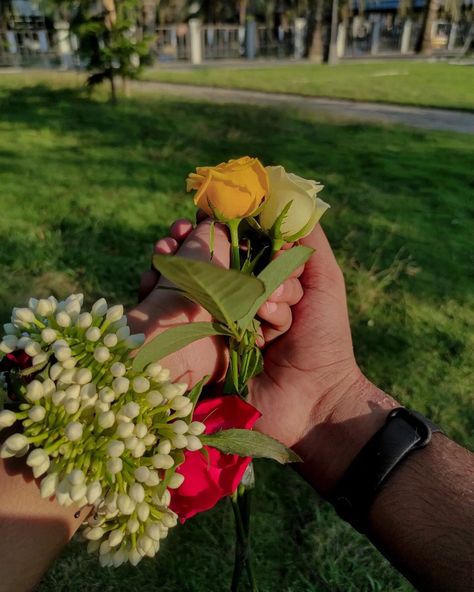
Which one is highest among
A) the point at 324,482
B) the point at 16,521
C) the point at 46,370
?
the point at 46,370

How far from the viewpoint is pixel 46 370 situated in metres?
0.76

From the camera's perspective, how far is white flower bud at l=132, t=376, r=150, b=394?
74 centimetres

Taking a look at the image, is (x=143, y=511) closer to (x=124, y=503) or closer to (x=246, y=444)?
(x=124, y=503)

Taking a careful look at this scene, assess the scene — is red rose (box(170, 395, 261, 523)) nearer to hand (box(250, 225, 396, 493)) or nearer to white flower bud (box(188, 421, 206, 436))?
white flower bud (box(188, 421, 206, 436))

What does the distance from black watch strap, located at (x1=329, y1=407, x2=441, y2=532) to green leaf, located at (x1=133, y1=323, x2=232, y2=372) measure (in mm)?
559

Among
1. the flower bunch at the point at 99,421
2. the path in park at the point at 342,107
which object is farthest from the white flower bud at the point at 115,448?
the path in park at the point at 342,107

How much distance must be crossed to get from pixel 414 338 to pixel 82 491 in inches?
85.2

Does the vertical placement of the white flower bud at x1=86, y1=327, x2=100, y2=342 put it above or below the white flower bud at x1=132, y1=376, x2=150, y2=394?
above

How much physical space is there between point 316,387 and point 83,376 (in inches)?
27.9

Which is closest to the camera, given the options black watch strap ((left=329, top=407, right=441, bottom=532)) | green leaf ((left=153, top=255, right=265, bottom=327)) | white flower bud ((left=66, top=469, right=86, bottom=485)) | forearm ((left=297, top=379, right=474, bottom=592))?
green leaf ((left=153, top=255, right=265, bottom=327))

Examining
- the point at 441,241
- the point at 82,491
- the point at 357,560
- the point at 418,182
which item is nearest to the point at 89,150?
the point at 418,182

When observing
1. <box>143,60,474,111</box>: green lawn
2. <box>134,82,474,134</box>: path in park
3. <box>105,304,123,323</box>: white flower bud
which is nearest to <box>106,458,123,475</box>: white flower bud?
<box>105,304,123,323</box>: white flower bud

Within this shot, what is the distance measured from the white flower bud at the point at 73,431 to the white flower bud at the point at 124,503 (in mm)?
108

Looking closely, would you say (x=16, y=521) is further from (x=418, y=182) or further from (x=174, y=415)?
(x=418, y=182)
